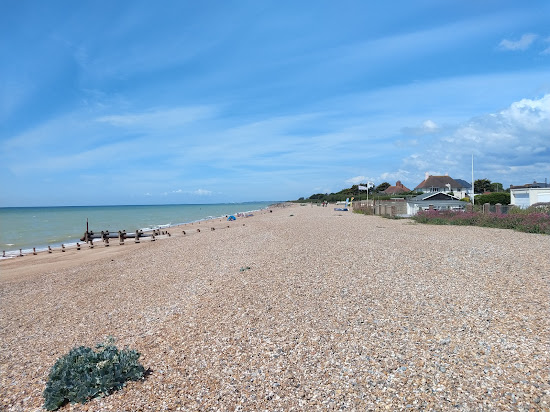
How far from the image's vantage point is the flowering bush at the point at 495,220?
16906mm

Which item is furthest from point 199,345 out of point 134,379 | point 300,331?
point 300,331

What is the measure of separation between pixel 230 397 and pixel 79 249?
A: 855 inches

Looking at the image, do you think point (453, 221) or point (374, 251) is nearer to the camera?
point (374, 251)

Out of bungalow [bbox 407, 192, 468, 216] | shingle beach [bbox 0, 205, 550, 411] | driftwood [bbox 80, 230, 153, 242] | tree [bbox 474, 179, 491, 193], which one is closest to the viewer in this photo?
shingle beach [bbox 0, 205, 550, 411]

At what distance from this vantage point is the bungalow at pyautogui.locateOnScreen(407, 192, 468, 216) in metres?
29.0

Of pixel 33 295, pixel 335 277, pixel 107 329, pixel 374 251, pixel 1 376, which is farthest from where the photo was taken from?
pixel 374 251

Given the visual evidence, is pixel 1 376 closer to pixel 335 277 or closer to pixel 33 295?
pixel 33 295

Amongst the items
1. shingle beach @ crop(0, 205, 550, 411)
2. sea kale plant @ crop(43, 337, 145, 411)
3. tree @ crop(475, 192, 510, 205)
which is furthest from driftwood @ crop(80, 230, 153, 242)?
tree @ crop(475, 192, 510, 205)

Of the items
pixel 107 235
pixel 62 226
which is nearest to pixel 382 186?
pixel 62 226

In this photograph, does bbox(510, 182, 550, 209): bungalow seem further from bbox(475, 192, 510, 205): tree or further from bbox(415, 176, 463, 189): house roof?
bbox(415, 176, 463, 189): house roof

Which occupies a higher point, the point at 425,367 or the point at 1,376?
the point at 425,367

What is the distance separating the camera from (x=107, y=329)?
21.6ft

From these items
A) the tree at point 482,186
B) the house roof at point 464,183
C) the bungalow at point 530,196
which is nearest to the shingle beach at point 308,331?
the bungalow at point 530,196

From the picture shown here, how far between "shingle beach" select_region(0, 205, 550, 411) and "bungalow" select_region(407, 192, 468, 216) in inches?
717
